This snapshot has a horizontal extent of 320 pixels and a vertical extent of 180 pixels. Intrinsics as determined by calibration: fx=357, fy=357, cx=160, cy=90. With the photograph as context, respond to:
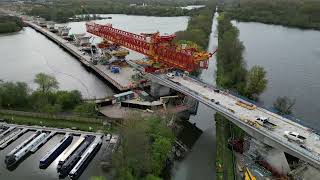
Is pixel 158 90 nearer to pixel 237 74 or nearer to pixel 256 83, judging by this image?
pixel 237 74

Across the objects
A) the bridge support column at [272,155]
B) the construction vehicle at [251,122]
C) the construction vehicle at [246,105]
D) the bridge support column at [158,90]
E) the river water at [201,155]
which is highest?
the construction vehicle at [246,105]

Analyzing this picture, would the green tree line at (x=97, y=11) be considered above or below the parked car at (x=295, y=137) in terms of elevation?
above

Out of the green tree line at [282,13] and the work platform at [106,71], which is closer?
the work platform at [106,71]

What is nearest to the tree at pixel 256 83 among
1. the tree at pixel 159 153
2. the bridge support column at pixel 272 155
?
the bridge support column at pixel 272 155

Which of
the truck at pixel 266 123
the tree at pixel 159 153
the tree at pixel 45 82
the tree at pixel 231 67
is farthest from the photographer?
the tree at pixel 231 67

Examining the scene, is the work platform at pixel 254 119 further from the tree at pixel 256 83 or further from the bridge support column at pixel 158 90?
the tree at pixel 256 83

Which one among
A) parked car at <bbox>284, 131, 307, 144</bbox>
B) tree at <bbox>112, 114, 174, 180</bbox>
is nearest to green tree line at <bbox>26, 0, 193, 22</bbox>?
tree at <bbox>112, 114, 174, 180</bbox>

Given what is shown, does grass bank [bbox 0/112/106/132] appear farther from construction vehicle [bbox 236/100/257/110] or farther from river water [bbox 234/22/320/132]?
river water [bbox 234/22/320/132]

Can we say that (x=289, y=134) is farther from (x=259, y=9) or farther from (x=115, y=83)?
(x=259, y=9)
